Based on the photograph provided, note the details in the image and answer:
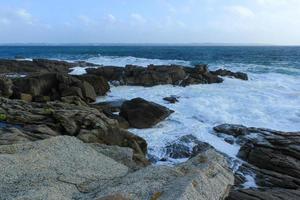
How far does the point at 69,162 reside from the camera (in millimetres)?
6324

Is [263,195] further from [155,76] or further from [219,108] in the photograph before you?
[155,76]

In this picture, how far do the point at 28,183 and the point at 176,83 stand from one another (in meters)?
21.5

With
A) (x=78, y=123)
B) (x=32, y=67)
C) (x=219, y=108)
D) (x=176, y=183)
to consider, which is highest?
(x=176, y=183)

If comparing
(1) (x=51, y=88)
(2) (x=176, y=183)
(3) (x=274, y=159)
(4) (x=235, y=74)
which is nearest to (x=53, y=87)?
(1) (x=51, y=88)

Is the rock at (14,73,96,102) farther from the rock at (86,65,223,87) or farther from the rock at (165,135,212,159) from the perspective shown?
the rock at (86,65,223,87)

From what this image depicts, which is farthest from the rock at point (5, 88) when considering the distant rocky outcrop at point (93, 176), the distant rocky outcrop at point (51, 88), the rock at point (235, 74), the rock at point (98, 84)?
the rock at point (235, 74)

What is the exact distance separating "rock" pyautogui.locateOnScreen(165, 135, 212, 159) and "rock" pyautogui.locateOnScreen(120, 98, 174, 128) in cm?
202

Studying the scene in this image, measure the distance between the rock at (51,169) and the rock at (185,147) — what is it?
14.7ft

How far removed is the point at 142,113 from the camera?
46.8ft

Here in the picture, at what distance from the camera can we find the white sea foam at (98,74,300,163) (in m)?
13.0

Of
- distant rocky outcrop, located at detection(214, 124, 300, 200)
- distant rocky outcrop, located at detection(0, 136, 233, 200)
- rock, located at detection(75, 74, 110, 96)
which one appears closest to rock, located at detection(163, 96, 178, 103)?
rock, located at detection(75, 74, 110, 96)

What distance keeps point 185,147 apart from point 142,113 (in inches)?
117

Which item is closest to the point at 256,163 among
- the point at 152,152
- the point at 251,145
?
the point at 251,145

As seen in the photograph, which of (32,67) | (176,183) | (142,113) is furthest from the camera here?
(32,67)
